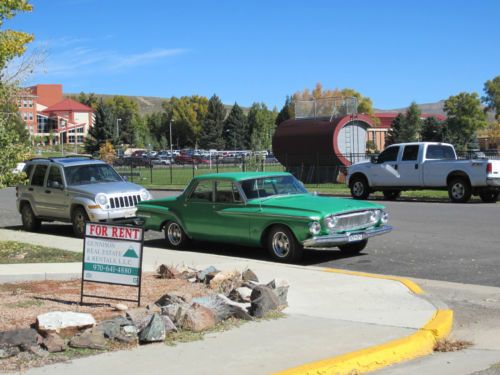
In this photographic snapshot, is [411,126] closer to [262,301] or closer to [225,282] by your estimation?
[225,282]

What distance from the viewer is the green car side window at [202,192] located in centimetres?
1286

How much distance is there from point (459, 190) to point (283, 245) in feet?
44.4

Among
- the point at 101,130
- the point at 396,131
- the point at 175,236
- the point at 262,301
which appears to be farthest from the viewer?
the point at 101,130

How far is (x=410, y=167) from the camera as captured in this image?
24719 millimetres

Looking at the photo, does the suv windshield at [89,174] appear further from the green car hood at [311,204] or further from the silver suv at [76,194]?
the green car hood at [311,204]

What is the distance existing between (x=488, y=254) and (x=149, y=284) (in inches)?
243

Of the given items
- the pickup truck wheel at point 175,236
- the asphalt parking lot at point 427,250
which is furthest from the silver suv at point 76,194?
the pickup truck wheel at point 175,236

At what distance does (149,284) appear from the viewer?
9.26 metres

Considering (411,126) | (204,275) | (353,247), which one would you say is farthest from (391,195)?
(411,126)

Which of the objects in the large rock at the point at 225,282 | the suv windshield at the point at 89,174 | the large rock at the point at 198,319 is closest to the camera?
the large rock at the point at 198,319

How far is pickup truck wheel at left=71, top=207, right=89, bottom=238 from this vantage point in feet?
51.6

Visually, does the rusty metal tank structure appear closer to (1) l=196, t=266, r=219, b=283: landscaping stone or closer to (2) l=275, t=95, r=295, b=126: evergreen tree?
(1) l=196, t=266, r=219, b=283: landscaping stone

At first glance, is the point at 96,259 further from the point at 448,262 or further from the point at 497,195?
the point at 497,195

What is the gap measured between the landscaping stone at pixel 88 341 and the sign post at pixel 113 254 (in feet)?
4.61
